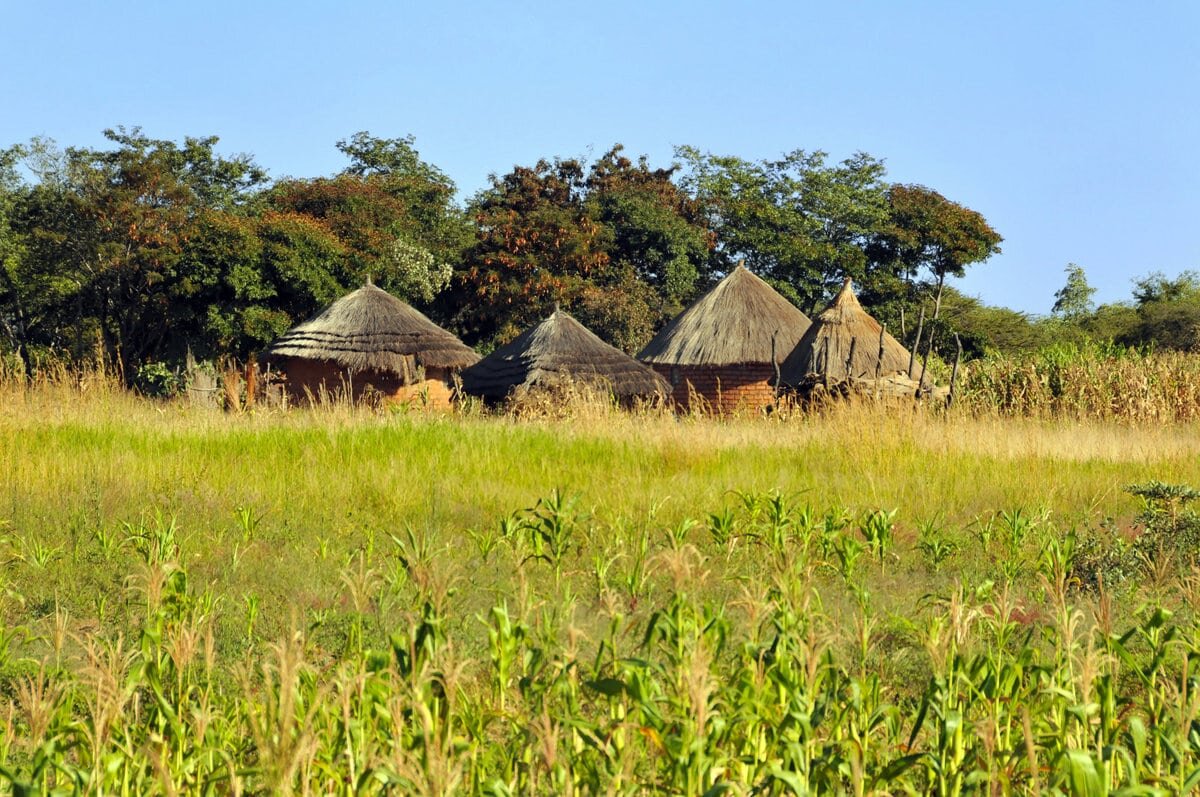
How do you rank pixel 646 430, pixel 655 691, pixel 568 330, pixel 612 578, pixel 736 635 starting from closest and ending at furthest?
pixel 655 691 → pixel 736 635 → pixel 612 578 → pixel 646 430 → pixel 568 330

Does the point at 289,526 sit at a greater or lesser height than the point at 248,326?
lesser

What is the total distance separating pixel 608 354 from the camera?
26.1 m

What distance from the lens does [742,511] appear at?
8086 millimetres

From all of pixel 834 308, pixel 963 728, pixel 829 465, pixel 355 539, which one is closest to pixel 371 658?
pixel 963 728

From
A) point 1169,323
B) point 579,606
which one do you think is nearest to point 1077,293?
point 1169,323

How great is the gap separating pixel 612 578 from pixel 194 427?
6.07m

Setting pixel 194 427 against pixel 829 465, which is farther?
pixel 194 427

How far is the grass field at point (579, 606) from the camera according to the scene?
10.1ft

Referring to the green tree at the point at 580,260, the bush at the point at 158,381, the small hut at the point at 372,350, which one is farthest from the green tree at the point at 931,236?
the bush at the point at 158,381

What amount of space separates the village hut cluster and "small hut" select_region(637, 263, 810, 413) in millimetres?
27

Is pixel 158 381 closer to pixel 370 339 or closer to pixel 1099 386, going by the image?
pixel 370 339

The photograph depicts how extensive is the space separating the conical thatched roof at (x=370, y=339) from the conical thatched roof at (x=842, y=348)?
871 cm

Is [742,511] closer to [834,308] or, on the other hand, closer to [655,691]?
[655,691]

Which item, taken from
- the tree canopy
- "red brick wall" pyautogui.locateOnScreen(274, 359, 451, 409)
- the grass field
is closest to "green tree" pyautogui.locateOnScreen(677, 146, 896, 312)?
the tree canopy
